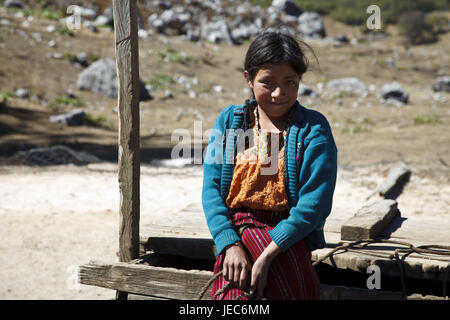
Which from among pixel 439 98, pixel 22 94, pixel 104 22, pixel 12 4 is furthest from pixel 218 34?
pixel 22 94

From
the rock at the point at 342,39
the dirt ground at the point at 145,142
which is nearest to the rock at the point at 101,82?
the dirt ground at the point at 145,142

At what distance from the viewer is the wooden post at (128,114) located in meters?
2.48

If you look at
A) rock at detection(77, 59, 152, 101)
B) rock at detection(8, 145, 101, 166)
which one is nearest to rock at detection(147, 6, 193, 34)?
rock at detection(77, 59, 152, 101)

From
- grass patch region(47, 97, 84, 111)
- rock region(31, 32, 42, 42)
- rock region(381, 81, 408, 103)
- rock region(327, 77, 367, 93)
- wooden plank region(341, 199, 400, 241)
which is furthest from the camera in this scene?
rock region(31, 32, 42, 42)

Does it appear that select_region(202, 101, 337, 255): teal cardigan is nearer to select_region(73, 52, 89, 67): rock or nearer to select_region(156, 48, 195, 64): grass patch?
select_region(73, 52, 89, 67): rock

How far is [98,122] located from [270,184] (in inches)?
347

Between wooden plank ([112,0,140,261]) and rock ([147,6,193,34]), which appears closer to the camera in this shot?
wooden plank ([112,0,140,261])

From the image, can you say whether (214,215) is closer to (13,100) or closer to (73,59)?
(13,100)

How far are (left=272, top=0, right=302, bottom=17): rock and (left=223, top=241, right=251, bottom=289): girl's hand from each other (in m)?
25.8

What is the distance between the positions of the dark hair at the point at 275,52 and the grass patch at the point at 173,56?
13.4 m

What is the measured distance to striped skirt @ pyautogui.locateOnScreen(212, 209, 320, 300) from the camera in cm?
198

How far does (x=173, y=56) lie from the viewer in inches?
610

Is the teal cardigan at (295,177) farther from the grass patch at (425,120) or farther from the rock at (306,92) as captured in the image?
the rock at (306,92)

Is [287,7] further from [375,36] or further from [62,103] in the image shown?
[62,103]
